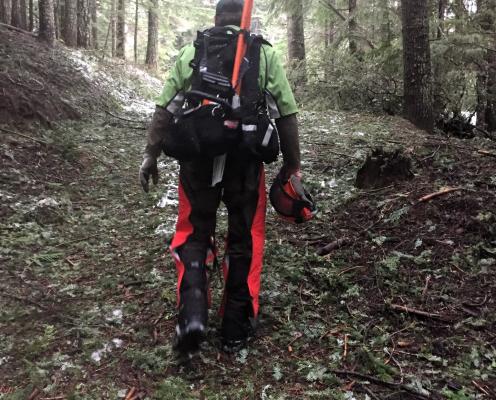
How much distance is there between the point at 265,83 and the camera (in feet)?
10.2

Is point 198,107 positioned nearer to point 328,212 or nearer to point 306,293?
point 306,293

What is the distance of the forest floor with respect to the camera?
2801 millimetres

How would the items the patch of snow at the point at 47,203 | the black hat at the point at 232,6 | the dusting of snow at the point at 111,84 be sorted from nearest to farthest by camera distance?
the black hat at the point at 232,6 < the patch of snow at the point at 47,203 < the dusting of snow at the point at 111,84

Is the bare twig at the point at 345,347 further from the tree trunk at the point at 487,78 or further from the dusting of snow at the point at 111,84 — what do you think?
the dusting of snow at the point at 111,84

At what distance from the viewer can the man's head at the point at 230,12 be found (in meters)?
3.16

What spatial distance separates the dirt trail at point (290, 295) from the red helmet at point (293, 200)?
0.69 metres

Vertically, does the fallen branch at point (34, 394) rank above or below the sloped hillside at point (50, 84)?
below

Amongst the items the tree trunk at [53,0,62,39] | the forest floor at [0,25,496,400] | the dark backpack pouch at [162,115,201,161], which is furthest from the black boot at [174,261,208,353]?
the tree trunk at [53,0,62,39]

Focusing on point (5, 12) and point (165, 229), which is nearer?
point (165, 229)

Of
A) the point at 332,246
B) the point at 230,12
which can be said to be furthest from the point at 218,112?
the point at 332,246

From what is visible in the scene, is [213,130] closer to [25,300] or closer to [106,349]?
[106,349]

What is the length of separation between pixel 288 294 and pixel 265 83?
1662 millimetres

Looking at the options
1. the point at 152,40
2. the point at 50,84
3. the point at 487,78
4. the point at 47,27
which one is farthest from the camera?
the point at 152,40

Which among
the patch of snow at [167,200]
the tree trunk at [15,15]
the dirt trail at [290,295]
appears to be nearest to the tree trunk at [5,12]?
the tree trunk at [15,15]
